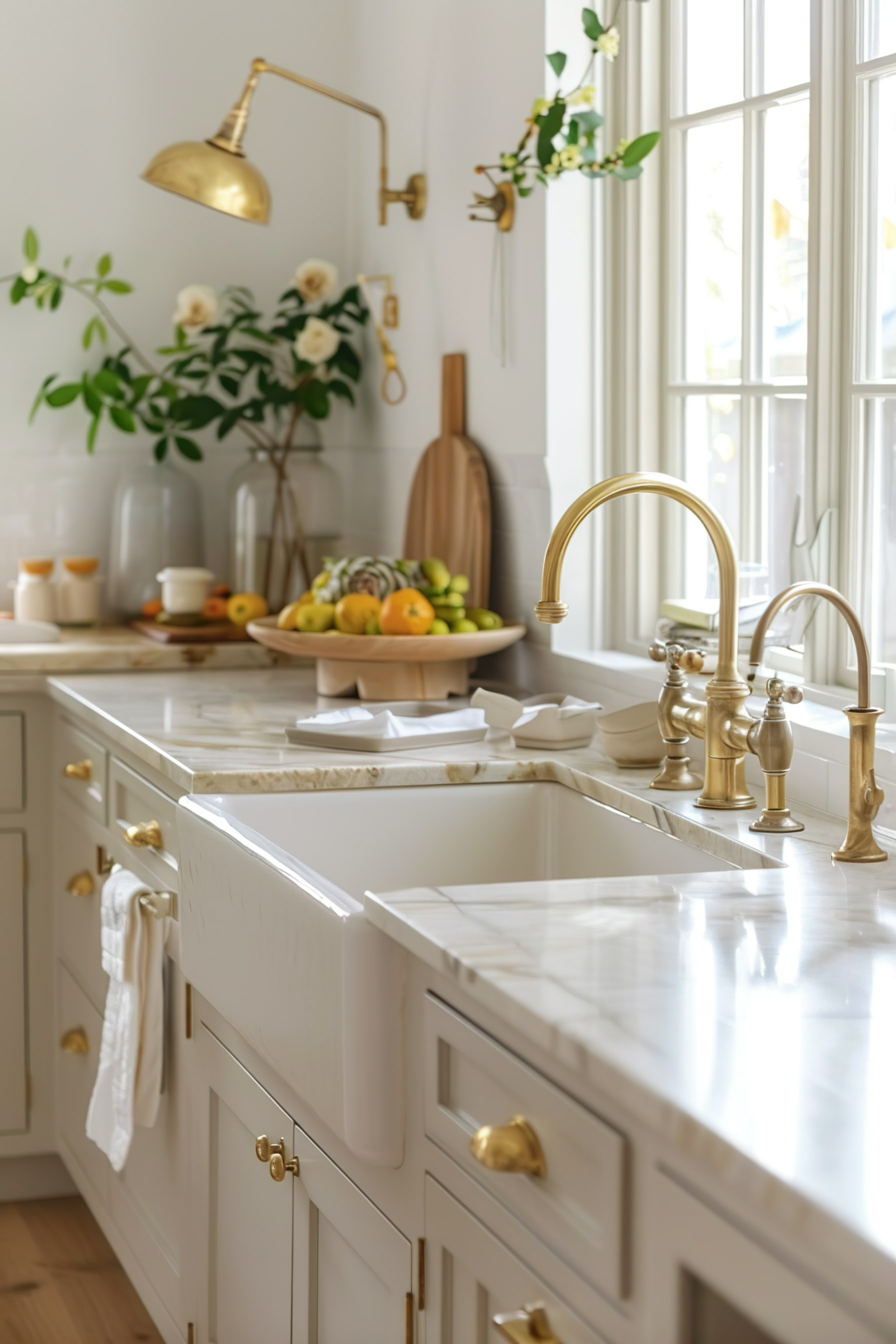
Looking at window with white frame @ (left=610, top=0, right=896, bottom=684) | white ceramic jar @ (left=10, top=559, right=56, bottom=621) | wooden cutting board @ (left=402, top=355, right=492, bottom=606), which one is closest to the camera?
window with white frame @ (left=610, top=0, right=896, bottom=684)

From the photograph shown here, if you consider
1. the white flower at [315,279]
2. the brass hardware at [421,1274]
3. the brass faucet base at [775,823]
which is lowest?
the brass hardware at [421,1274]

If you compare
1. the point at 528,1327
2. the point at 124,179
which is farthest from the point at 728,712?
the point at 124,179

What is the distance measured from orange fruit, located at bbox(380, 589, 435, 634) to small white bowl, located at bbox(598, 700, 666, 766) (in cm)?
58

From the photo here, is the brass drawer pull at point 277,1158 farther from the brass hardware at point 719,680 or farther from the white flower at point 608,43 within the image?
the white flower at point 608,43

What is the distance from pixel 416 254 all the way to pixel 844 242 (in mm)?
1372

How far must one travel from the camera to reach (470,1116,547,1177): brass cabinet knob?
1.11m

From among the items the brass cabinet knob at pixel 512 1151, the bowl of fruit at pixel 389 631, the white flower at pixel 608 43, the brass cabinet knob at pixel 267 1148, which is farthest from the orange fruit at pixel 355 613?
the brass cabinet knob at pixel 512 1151

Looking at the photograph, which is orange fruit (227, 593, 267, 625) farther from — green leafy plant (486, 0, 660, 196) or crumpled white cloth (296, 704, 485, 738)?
green leafy plant (486, 0, 660, 196)

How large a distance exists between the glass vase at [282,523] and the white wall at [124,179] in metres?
0.26

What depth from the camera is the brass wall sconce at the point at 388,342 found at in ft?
10.9

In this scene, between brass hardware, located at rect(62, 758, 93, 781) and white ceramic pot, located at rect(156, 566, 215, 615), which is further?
white ceramic pot, located at rect(156, 566, 215, 615)

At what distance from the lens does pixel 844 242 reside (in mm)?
2047

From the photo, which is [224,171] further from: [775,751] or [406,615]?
[775,751]

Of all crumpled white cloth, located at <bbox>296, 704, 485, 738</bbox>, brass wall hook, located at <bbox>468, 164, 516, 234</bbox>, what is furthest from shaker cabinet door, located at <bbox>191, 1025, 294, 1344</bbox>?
brass wall hook, located at <bbox>468, 164, 516, 234</bbox>
